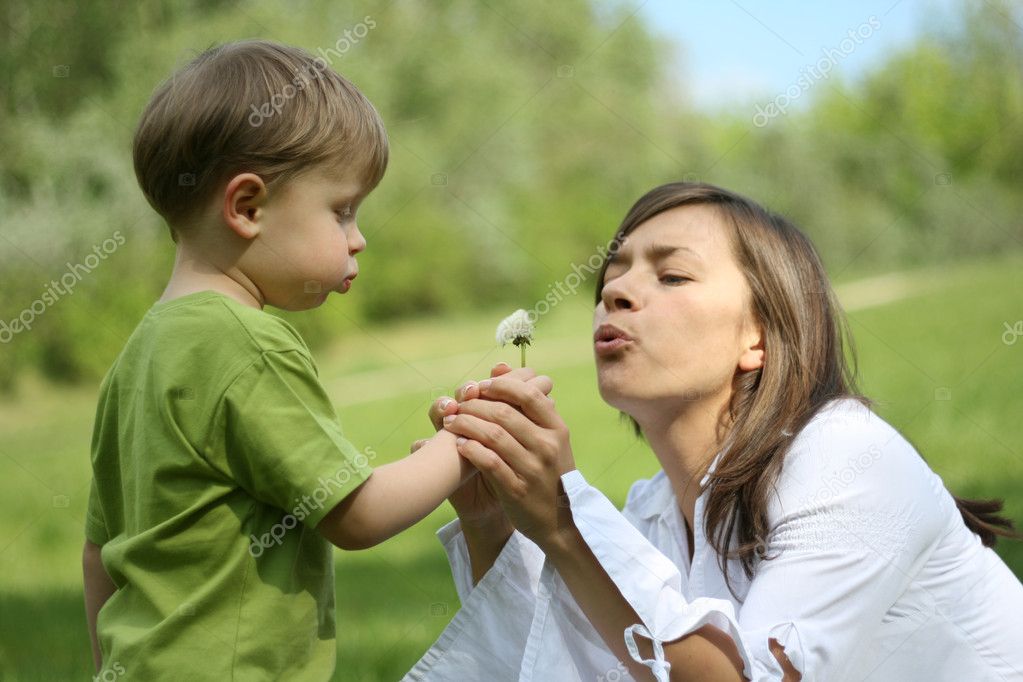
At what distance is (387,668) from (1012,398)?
6813 mm

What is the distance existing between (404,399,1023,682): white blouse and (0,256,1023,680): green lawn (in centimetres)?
61

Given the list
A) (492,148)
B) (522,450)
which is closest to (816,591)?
(522,450)

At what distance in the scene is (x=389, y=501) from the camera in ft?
7.00

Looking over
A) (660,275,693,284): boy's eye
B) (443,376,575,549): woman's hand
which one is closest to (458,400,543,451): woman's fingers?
(443,376,575,549): woman's hand

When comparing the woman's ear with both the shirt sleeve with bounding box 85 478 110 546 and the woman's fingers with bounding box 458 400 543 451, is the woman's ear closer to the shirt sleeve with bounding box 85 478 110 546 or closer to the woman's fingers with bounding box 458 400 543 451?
the woman's fingers with bounding box 458 400 543 451

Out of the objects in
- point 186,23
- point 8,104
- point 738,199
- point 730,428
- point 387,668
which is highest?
point 738,199

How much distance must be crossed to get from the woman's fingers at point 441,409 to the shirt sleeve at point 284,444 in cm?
42

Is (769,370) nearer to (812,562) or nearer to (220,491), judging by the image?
(812,562)

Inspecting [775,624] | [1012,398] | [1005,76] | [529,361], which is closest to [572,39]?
[1005,76]

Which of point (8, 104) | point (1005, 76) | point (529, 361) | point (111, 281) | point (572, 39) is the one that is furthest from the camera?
point (572, 39)

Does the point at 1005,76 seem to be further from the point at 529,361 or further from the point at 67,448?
the point at 67,448

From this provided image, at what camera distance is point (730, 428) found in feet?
9.36

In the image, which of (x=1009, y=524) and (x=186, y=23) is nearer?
(x=1009, y=524)

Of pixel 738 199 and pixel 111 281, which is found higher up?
pixel 738 199
